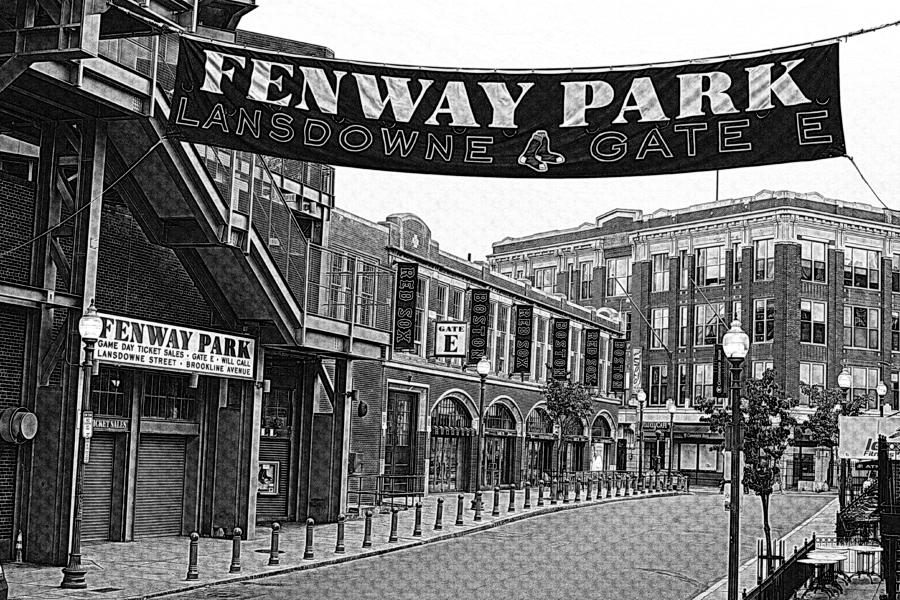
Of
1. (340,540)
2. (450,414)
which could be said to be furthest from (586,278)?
(340,540)

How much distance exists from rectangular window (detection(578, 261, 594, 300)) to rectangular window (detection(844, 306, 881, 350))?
58.1 feet

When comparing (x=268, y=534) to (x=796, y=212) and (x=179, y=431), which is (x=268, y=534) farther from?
(x=796, y=212)

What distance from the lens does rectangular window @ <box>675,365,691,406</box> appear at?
7550cm

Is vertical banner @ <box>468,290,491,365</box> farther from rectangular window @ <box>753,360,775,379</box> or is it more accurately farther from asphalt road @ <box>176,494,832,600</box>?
rectangular window @ <box>753,360,775,379</box>

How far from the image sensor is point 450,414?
47594 millimetres

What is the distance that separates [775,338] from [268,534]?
5114cm

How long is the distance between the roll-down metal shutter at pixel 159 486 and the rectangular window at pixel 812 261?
54231mm

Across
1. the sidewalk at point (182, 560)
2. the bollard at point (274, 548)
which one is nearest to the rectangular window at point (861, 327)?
the sidewalk at point (182, 560)

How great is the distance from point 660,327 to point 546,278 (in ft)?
35.8

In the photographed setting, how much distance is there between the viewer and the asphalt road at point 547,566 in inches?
745

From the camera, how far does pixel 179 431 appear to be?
25.1 meters

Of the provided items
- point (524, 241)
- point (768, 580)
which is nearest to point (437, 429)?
point (768, 580)

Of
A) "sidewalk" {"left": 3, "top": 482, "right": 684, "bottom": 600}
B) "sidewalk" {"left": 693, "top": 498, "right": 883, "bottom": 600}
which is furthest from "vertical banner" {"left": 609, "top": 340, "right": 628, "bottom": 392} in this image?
"sidewalk" {"left": 693, "top": 498, "right": 883, "bottom": 600}

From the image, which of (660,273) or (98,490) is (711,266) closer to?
(660,273)
